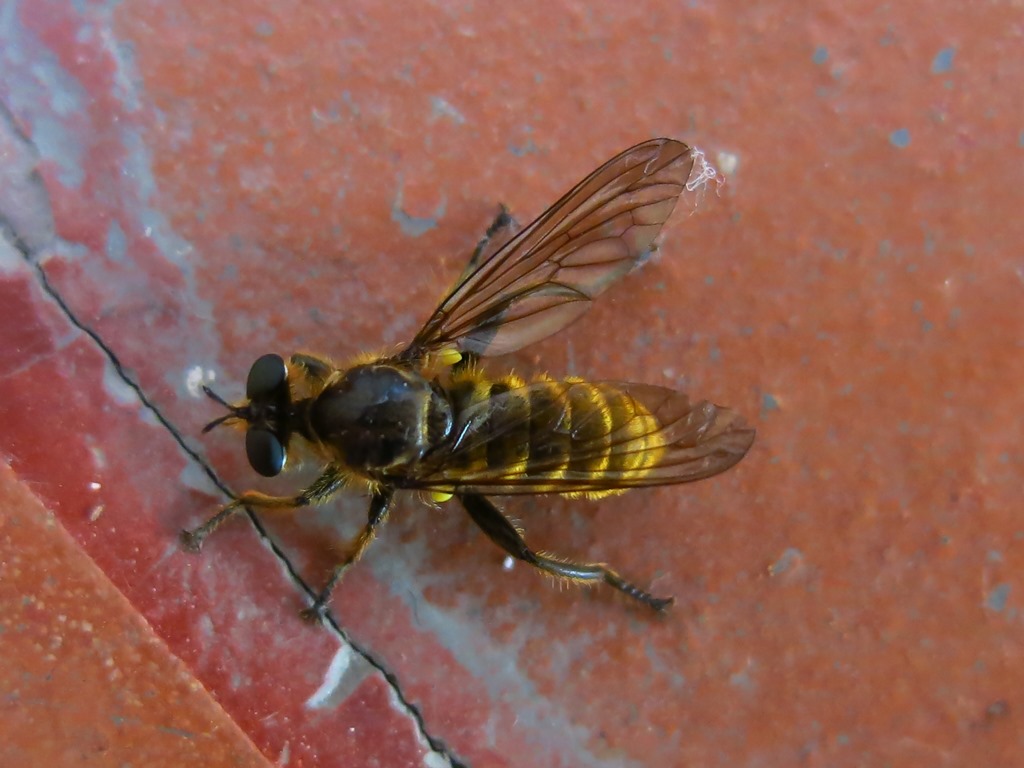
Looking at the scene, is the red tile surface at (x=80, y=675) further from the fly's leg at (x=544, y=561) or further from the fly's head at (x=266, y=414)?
the fly's leg at (x=544, y=561)

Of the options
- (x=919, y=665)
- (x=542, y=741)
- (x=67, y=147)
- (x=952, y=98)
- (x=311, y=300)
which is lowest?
(x=542, y=741)

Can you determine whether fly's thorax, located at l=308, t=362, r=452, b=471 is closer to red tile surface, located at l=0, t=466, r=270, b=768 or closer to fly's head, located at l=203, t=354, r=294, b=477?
fly's head, located at l=203, t=354, r=294, b=477

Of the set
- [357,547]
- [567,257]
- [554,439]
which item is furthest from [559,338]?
[357,547]

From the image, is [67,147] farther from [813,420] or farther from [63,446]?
[813,420]

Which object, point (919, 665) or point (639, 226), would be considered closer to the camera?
point (919, 665)

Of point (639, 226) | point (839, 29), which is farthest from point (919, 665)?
point (839, 29)

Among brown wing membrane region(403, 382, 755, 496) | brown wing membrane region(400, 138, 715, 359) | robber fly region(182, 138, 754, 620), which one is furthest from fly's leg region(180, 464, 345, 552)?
brown wing membrane region(400, 138, 715, 359)
